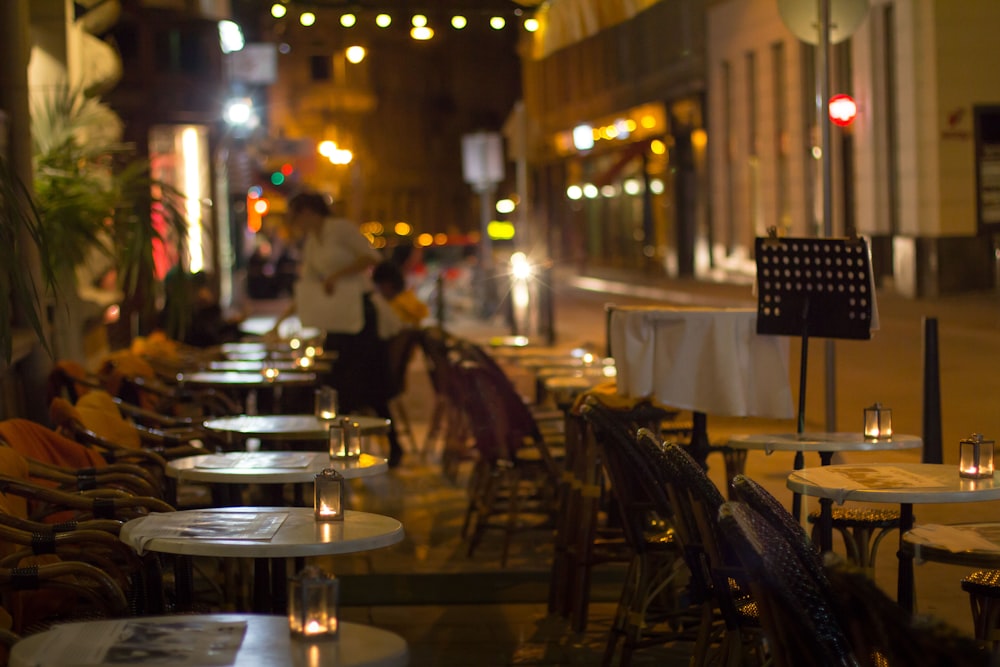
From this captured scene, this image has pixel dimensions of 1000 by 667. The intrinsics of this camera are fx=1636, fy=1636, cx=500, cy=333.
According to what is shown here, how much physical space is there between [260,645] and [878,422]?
3.31 meters

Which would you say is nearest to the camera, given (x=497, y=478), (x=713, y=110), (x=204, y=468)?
(x=204, y=468)

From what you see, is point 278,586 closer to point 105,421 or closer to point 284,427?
point 284,427

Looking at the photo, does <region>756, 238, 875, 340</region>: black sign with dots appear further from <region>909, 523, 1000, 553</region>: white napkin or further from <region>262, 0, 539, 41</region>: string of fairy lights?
<region>262, 0, 539, 41</region>: string of fairy lights

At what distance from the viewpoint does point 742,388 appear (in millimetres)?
7094

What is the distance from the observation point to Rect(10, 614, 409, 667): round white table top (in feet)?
10.2

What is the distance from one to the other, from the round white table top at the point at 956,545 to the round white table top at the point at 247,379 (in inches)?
212

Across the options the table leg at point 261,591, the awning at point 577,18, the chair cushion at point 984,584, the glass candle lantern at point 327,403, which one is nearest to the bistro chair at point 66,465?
the glass candle lantern at point 327,403

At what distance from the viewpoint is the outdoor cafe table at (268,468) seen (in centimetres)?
535

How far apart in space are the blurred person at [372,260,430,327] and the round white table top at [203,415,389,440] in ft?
17.1

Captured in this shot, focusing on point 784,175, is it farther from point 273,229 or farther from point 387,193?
point 387,193

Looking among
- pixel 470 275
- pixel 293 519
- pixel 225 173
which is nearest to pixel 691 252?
pixel 470 275

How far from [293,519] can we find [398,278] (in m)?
8.39

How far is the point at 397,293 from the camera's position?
12.8m

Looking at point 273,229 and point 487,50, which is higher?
point 487,50
